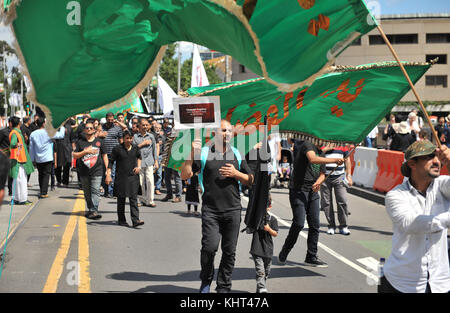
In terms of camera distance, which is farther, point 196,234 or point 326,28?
point 196,234

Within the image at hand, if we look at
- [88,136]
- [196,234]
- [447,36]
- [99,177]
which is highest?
[447,36]

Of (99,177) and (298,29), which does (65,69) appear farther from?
(99,177)

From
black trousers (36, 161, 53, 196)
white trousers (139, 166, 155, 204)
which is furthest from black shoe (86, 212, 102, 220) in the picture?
black trousers (36, 161, 53, 196)

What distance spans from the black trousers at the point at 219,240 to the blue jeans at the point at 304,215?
183cm

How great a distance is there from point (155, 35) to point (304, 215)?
4.38 metres

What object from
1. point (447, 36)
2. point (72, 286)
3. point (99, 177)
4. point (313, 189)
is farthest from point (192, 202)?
point (447, 36)

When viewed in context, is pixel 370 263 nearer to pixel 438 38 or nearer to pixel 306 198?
pixel 306 198

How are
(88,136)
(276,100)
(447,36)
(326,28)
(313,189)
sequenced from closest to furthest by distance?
(326,28), (276,100), (313,189), (88,136), (447,36)

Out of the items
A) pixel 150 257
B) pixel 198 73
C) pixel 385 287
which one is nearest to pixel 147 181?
pixel 150 257

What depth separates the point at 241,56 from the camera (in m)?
4.51

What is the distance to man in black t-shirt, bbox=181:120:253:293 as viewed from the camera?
21.0 feet

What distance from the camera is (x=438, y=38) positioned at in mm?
76312

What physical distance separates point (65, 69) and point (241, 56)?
1.28 m

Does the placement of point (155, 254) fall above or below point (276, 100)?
below
